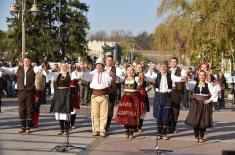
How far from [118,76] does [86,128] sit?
171 cm

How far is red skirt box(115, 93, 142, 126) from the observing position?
11844 mm

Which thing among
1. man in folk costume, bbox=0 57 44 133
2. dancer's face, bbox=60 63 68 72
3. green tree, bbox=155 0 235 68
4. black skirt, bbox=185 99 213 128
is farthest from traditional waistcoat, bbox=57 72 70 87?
green tree, bbox=155 0 235 68

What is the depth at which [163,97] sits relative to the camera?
38.9ft

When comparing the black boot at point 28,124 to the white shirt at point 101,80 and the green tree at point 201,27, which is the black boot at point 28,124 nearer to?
the white shirt at point 101,80

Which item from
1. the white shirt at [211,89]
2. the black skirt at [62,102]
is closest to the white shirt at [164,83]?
the white shirt at [211,89]

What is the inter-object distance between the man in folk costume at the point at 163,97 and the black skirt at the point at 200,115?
0.50 m

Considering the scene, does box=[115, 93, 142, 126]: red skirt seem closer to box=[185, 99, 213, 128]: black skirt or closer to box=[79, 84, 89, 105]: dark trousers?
box=[185, 99, 213, 128]: black skirt

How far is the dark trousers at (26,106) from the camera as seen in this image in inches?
481


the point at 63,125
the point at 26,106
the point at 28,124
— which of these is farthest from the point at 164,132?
the point at 26,106

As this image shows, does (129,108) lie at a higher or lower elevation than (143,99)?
lower

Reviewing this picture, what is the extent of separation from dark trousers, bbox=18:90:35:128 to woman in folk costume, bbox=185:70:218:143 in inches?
132

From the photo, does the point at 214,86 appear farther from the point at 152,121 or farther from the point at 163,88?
A: the point at 152,121

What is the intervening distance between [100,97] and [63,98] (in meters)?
0.77

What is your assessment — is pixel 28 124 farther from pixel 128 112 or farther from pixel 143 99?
pixel 143 99
